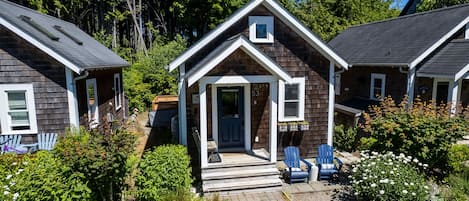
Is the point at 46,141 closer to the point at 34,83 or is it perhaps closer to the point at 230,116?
the point at 34,83

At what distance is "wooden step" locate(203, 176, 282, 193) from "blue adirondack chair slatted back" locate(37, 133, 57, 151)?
5493 millimetres

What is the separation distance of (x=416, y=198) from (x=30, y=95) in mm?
11374

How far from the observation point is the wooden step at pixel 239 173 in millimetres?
7699

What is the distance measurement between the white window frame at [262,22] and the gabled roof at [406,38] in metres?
6.41

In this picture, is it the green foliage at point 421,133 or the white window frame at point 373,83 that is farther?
the white window frame at point 373,83

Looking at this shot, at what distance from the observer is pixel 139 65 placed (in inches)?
Answer: 834

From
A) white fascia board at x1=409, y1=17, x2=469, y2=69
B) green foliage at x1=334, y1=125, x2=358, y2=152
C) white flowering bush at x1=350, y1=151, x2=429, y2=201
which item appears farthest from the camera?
green foliage at x1=334, y1=125, x2=358, y2=152

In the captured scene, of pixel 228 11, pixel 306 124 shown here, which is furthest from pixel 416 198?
pixel 228 11

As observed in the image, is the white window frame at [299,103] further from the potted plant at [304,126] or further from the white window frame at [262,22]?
the white window frame at [262,22]

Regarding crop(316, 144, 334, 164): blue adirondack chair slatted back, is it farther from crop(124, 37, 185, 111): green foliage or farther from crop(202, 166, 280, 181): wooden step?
crop(124, 37, 185, 111): green foliage

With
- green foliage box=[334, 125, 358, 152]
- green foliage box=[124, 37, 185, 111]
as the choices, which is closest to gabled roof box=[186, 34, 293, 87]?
green foliage box=[334, 125, 358, 152]

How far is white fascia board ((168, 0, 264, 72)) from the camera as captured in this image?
876 cm

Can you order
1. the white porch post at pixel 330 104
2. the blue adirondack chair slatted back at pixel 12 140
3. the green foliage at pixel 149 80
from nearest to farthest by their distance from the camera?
the blue adirondack chair slatted back at pixel 12 140 < the white porch post at pixel 330 104 < the green foliage at pixel 149 80

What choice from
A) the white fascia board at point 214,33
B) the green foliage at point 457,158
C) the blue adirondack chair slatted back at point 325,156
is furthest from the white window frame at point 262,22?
the green foliage at point 457,158
